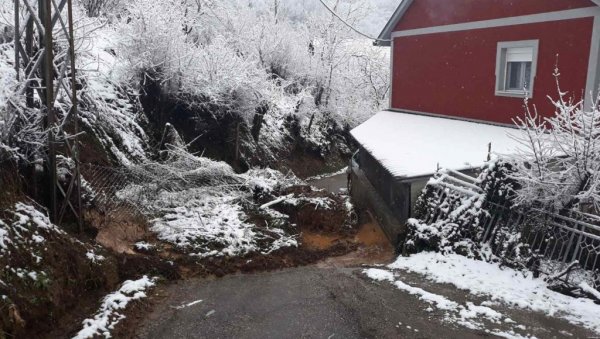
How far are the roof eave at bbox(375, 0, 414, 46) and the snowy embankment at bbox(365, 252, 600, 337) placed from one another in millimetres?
11332

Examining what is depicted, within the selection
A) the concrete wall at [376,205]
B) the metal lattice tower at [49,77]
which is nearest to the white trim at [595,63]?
the concrete wall at [376,205]

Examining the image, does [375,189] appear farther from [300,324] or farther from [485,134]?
[300,324]

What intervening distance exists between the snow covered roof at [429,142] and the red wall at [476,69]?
2.16 ft

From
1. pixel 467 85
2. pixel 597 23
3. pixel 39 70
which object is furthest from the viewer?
pixel 467 85

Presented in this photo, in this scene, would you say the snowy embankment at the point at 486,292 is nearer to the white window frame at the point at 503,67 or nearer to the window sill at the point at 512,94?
the window sill at the point at 512,94

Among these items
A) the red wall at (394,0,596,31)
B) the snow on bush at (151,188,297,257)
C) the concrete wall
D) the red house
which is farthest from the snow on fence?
the red wall at (394,0,596,31)

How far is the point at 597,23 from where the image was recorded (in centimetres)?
984

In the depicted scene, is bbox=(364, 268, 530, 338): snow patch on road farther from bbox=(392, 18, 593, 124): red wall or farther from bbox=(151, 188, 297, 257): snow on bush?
bbox=(392, 18, 593, 124): red wall

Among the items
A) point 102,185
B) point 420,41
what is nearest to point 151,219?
point 102,185

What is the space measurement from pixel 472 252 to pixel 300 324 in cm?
319

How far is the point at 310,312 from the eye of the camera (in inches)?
220

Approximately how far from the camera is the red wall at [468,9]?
1101 centimetres

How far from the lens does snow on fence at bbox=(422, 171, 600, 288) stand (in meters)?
5.89

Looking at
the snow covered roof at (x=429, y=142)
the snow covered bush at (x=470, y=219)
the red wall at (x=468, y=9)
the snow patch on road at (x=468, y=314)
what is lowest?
the snow patch on road at (x=468, y=314)
